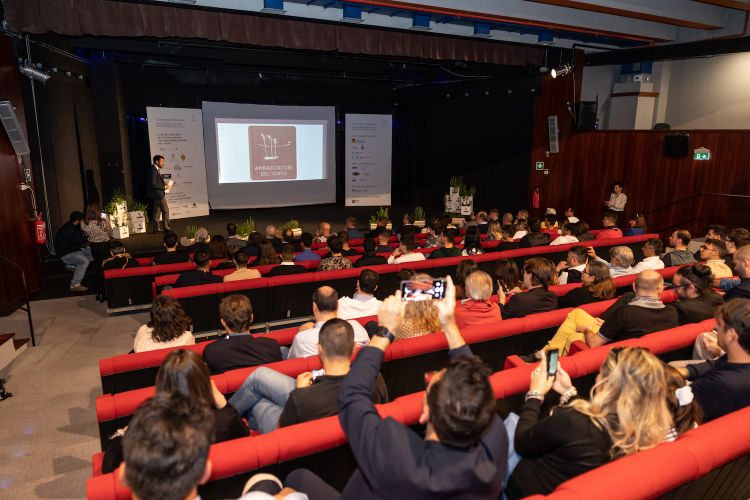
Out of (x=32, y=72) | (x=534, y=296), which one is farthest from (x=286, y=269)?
(x=32, y=72)

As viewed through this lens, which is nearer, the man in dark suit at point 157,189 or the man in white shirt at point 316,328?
the man in white shirt at point 316,328

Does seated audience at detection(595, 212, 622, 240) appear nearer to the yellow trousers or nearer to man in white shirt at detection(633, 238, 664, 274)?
man in white shirt at detection(633, 238, 664, 274)

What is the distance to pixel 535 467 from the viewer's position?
1.80 meters

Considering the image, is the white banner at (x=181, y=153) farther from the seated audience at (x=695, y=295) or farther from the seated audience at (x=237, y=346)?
the seated audience at (x=695, y=295)

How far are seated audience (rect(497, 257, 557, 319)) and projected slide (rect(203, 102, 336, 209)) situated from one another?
8897 millimetres

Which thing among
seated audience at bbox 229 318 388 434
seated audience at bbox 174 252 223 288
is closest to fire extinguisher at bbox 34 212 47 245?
seated audience at bbox 174 252 223 288

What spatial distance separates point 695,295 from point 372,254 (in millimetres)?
3194

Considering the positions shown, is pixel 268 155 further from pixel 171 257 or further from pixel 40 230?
pixel 171 257

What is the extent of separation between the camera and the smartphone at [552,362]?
1.92m

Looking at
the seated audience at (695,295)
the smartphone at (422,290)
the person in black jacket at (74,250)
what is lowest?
the person in black jacket at (74,250)

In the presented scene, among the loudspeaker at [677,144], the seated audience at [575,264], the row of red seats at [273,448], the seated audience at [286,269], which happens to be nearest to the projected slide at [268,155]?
the seated audience at [286,269]

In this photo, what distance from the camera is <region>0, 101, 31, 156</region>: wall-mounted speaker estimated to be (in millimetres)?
6246

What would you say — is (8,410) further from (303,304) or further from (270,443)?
(270,443)

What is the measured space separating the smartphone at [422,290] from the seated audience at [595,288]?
2276 mm
